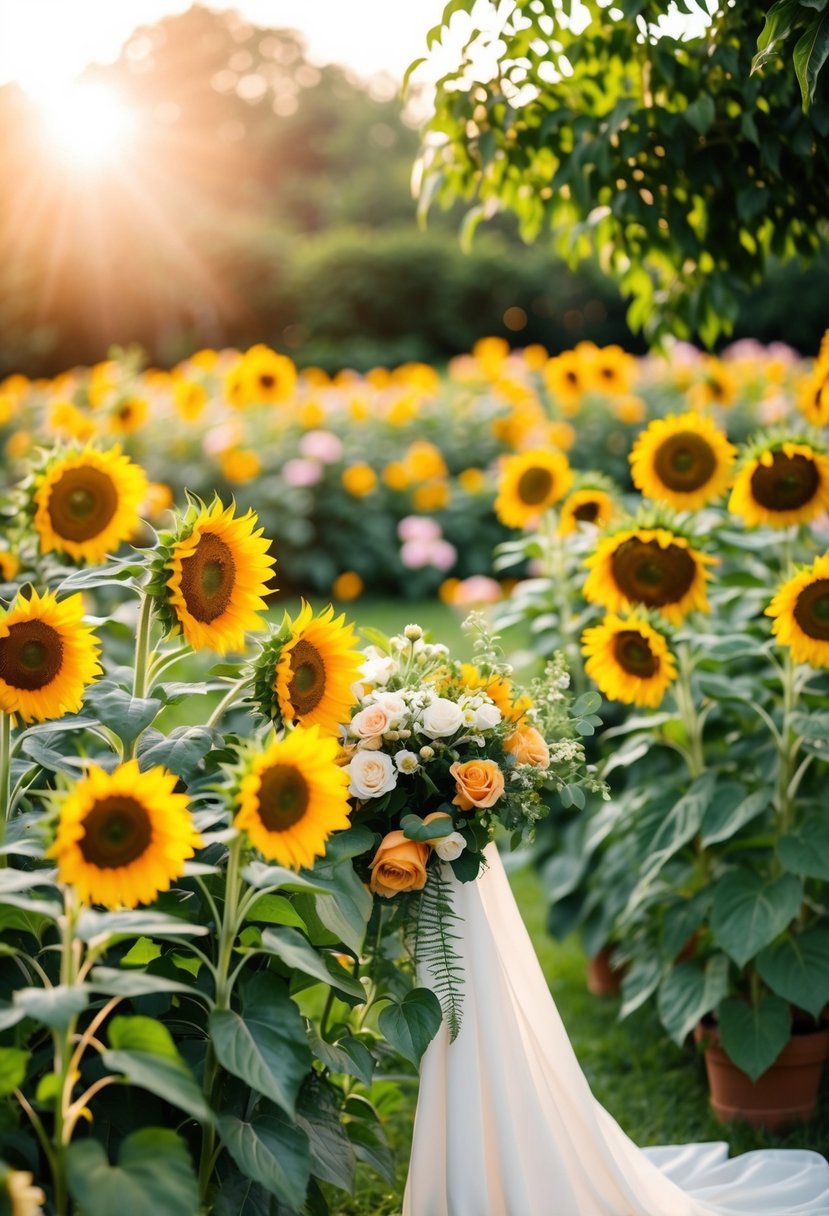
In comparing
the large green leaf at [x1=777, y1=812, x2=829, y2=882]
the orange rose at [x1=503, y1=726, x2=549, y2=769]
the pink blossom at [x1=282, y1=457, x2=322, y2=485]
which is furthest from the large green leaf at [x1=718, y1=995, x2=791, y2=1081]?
the pink blossom at [x1=282, y1=457, x2=322, y2=485]

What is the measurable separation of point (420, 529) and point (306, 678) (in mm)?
5033

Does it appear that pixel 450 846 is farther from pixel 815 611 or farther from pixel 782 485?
pixel 782 485

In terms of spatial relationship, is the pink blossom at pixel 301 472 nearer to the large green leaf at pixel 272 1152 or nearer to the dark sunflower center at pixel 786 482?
the dark sunflower center at pixel 786 482

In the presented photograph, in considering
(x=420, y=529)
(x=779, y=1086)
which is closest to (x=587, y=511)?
(x=779, y=1086)

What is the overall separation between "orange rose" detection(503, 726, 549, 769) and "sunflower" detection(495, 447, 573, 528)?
4.47ft

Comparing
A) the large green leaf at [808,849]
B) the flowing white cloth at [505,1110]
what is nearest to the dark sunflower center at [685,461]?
the large green leaf at [808,849]

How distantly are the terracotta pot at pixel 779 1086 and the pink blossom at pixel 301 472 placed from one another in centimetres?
459

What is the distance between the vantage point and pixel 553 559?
341 cm

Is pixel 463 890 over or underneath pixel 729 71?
underneath

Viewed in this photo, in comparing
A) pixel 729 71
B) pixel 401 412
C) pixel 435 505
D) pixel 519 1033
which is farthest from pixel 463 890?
pixel 401 412

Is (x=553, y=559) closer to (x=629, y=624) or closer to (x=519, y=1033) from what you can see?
(x=629, y=624)

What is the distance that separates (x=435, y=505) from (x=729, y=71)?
469cm

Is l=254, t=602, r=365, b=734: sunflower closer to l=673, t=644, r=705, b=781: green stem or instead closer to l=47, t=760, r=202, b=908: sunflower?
l=47, t=760, r=202, b=908: sunflower

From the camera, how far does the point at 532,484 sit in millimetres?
3451
